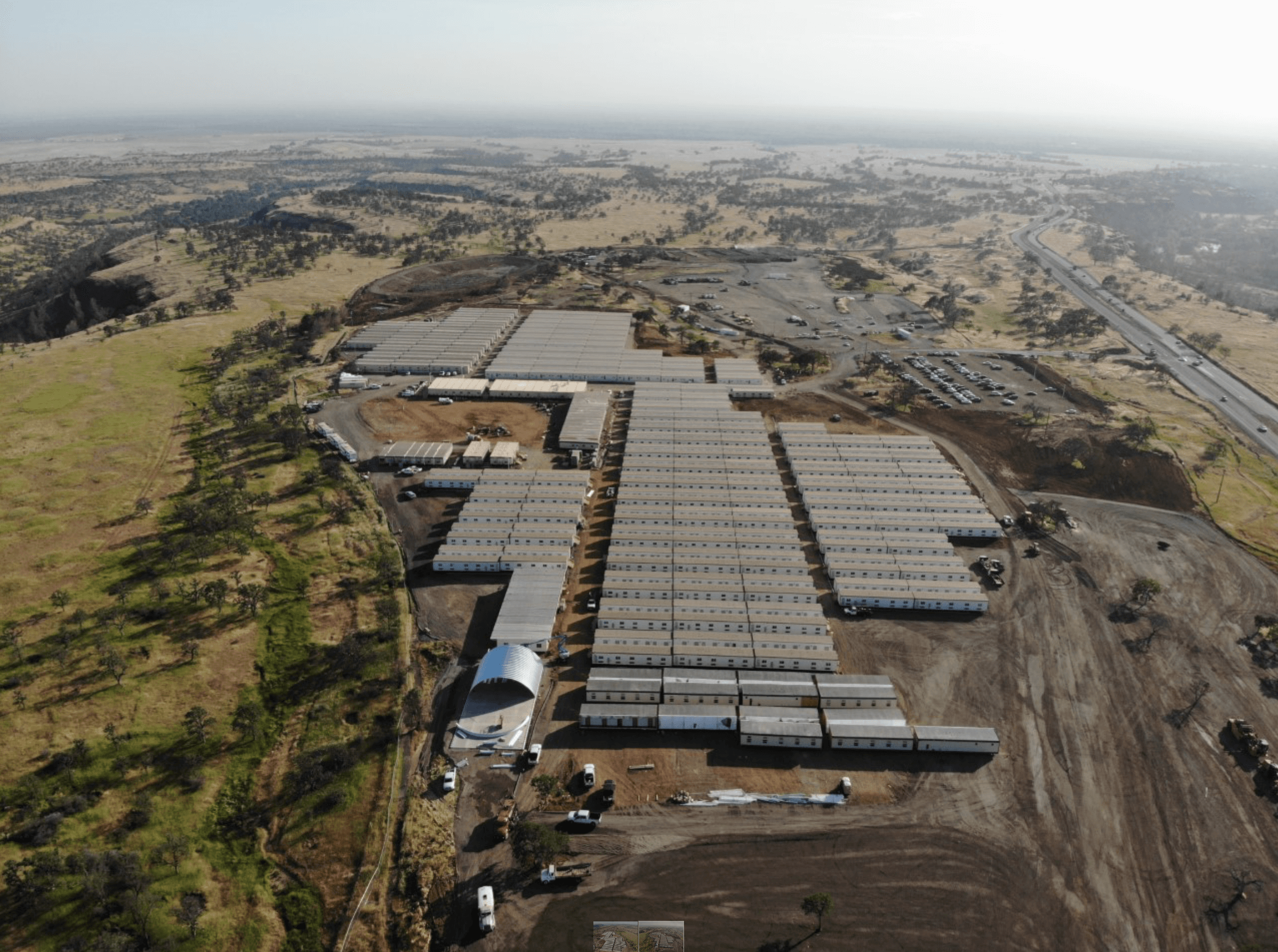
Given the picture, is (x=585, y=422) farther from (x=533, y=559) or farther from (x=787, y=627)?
(x=787, y=627)

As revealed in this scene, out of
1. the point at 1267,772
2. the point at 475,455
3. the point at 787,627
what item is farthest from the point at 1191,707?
the point at 475,455

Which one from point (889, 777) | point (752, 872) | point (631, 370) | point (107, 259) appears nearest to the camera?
point (752, 872)

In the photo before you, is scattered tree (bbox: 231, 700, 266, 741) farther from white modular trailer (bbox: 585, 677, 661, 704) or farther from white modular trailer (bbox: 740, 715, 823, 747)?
white modular trailer (bbox: 740, 715, 823, 747)

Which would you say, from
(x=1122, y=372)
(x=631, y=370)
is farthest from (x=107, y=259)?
(x=1122, y=372)

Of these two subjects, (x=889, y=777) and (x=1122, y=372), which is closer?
(x=889, y=777)

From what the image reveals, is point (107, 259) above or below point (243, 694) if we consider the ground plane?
above

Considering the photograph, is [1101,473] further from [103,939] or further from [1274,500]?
[103,939]

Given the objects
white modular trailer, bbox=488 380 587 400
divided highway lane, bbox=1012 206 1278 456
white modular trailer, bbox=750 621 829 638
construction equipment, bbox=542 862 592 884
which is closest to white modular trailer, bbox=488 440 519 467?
white modular trailer, bbox=488 380 587 400

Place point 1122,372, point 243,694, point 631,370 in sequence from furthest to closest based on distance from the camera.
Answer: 1. point 1122,372
2. point 631,370
3. point 243,694
